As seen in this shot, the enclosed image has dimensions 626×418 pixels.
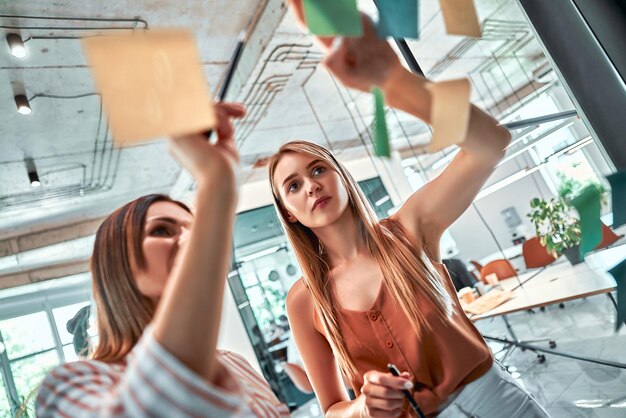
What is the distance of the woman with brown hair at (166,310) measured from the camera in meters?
0.32

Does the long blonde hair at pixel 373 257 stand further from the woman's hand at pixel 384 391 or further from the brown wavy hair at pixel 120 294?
the brown wavy hair at pixel 120 294

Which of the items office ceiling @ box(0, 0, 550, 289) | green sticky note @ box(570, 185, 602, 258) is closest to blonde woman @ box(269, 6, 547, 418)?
green sticky note @ box(570, 185, 602, 258)

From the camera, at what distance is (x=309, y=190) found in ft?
2.47

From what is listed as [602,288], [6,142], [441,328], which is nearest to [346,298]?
[441,328]

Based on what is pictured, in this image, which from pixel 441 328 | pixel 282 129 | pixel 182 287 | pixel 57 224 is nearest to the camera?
pixel 182 287

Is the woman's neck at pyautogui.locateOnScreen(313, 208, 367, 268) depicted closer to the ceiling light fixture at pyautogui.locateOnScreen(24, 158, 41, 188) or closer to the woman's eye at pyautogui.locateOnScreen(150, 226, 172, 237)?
the woman's eye at pyautogui.locateOnScreen(150, 226, 172, 237)

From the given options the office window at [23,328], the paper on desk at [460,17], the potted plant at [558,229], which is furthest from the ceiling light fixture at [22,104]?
the potted plant at [558,229]

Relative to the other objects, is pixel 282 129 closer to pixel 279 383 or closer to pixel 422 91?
pixel 279 383

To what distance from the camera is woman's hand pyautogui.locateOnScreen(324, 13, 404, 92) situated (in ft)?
1.76

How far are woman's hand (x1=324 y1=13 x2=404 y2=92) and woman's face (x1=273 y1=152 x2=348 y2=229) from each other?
25cm

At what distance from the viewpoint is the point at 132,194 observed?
4.78 m

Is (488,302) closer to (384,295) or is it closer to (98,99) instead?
(384,295)

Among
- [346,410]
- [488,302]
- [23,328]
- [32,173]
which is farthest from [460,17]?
[32,173]

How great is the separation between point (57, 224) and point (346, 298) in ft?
16.3
